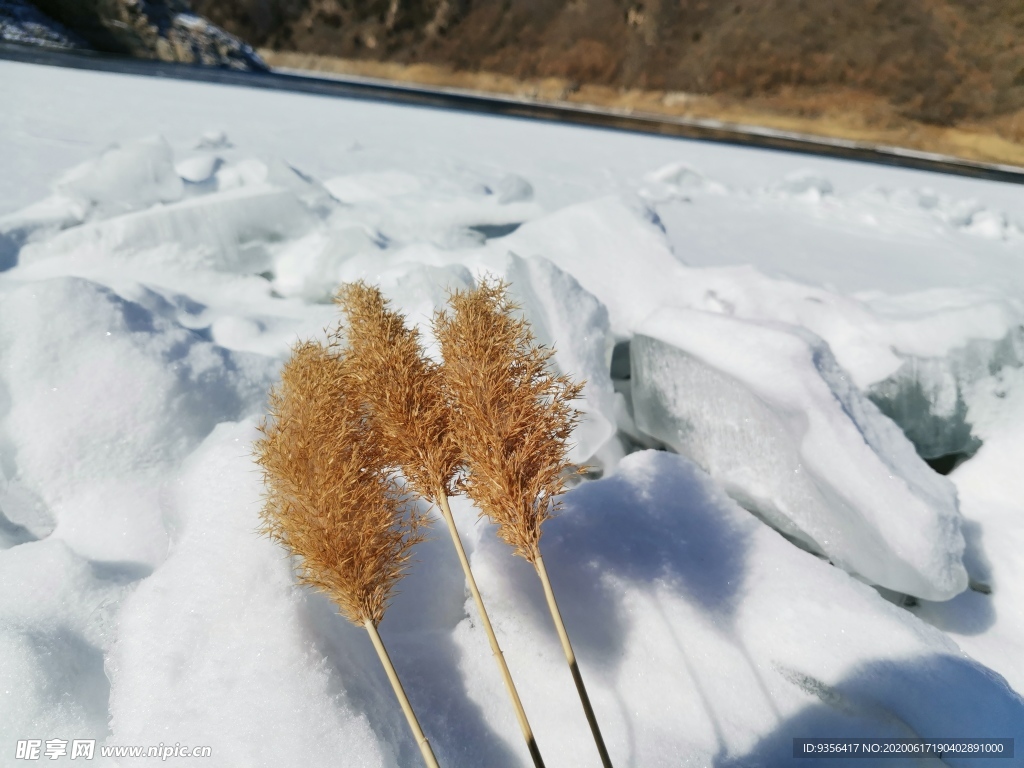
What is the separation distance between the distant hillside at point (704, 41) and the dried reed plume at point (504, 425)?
16463mm

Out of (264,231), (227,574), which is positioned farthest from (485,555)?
(264,231)

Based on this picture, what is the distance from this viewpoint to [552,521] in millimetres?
889

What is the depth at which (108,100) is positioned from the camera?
9.61 ft

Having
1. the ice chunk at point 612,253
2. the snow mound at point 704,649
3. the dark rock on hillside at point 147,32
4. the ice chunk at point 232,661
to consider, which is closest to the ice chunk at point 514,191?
the ice chunk at point 612,253

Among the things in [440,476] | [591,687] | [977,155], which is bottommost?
[977,155]

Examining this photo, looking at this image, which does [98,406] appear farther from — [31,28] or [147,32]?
[147,32]

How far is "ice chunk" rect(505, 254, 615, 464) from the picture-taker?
1.20 metres

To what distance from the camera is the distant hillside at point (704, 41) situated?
13484 mm

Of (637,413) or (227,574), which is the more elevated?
(227,574)

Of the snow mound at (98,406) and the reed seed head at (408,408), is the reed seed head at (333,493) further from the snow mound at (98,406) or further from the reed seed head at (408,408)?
the snow mound at (98,406)

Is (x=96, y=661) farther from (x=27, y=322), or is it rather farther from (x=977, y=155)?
(x=977, y=155)

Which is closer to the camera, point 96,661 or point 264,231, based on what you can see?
point 96,661

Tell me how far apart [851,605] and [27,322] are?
1358mm

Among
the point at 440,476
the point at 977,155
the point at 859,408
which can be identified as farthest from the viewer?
the point at 977,155
